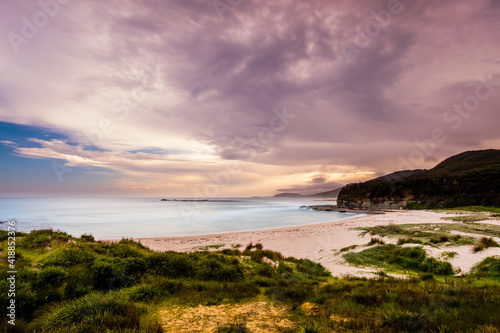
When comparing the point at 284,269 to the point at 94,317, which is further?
the point at 284,269

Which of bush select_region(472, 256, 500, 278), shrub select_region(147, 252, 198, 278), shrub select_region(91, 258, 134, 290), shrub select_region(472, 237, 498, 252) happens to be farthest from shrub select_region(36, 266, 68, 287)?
shrub select_region(472, 237, 498, 252)

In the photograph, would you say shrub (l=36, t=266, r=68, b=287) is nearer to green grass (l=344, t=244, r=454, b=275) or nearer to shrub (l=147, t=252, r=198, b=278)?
shrub (l=147, t=252, r=198, b=278)

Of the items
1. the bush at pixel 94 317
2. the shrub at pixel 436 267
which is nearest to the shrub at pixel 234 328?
the bush at pixel 94 317

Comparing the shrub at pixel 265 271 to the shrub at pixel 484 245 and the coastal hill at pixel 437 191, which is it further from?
the coastal hill at pixel 437 191

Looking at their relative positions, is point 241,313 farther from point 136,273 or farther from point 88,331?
point 136,273

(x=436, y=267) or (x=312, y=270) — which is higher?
(x=312, y=270)

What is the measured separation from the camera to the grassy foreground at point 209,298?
4.86 metres

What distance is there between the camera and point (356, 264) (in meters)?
12.9

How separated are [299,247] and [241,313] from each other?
14.8m

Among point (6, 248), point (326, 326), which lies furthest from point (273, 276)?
point (6, 248)

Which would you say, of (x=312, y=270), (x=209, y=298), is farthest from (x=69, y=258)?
(x=312, y=270)

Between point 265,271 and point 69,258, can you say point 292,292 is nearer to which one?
point 265,271

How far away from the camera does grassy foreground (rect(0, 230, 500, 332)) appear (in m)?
4.86

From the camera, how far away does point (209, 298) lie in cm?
698
